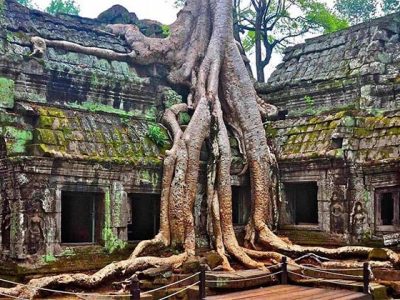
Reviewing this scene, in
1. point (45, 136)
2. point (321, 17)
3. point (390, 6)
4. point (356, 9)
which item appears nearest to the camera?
point (45, 136)

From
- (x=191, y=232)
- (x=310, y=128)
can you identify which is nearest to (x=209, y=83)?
(x=310, y=128)

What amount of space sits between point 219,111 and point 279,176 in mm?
1949

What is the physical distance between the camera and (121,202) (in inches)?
399

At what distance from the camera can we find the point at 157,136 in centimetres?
1110

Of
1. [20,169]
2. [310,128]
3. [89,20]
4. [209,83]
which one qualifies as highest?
[89,20]

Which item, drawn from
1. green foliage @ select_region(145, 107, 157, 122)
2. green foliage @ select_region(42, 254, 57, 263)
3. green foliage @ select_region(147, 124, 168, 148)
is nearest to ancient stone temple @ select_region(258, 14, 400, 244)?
green foliage @ select_region(147, 124, 168, 148)

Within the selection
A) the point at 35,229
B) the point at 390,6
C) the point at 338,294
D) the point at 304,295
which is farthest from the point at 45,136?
the point at 390,6

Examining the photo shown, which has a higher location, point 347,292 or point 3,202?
point 3,202

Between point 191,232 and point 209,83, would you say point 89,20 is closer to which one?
point 209,83

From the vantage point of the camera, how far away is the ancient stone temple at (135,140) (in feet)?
30.1

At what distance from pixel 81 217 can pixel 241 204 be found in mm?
3334

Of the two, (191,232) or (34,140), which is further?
(191,232)

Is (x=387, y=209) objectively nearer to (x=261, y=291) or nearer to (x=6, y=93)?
(x=261, y=291)

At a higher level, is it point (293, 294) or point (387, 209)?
point (387, 209)
